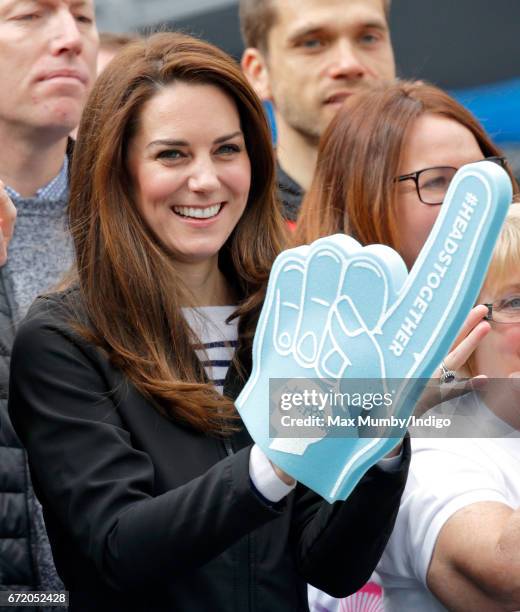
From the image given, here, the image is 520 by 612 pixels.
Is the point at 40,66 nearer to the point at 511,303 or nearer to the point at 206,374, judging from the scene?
the point at 206,374

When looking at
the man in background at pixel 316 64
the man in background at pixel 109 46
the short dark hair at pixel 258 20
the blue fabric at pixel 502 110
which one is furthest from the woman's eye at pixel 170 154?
the blue fabric at pixel 502 110

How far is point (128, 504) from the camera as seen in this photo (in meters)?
1.76

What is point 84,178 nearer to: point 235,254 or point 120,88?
point 120,88

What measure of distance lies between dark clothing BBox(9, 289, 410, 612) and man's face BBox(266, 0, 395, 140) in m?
1.36

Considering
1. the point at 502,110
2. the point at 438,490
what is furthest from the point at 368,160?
the point at 502,110

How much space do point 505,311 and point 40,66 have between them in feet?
4.03

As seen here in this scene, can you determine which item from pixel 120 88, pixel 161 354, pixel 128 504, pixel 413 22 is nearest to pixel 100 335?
pixel 161 354

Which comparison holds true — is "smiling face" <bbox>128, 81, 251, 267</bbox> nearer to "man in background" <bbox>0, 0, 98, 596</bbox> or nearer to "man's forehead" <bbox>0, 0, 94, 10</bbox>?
"man in background" <bbox>0, 0, 98, 596</bbox>

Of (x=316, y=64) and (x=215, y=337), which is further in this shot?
(x=316, y=64)

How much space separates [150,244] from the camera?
2023mm

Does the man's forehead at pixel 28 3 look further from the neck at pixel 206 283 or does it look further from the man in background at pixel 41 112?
the neck at pixel 206 283

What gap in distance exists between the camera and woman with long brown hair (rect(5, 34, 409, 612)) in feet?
5.69

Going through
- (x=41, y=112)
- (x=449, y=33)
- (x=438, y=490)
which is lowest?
(x=438, y=490)

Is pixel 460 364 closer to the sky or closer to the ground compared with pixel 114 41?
closer to the ground
